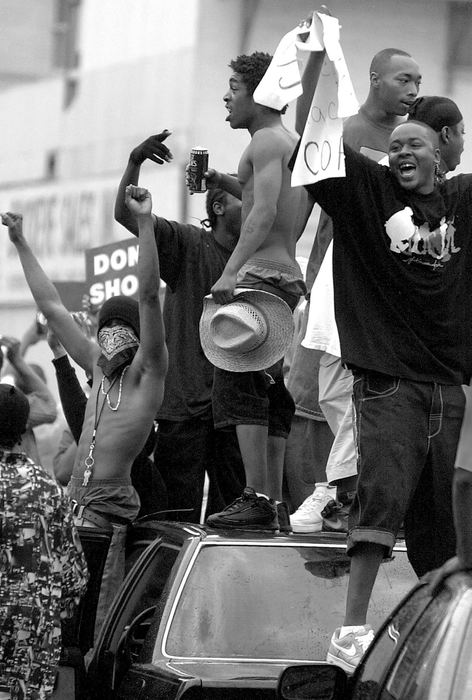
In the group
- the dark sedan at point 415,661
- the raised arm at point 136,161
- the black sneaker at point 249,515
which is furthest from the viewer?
the raised arm at point 136,161

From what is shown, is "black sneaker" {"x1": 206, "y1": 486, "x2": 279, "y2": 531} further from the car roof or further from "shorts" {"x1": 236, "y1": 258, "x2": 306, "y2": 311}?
"shorts" {"x1": 236, "y1": 258, "x2": 306, "y2": 311}

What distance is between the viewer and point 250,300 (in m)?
6.18

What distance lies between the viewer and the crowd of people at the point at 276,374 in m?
4.90

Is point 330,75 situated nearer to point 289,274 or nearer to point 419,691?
point 289,274

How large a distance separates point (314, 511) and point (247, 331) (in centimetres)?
86

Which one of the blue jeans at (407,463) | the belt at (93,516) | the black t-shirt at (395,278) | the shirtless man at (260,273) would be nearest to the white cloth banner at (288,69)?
the black t-shirt at (395,278)

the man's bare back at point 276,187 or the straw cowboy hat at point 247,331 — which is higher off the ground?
the man's bare back at point 276,187

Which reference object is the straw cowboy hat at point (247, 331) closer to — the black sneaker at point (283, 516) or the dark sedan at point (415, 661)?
the black sneaker at point (283, 516)

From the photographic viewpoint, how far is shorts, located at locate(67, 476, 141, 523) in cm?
653

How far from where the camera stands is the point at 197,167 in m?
6.42

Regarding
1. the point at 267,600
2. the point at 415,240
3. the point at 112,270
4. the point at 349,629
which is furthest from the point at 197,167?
the point at 112,270

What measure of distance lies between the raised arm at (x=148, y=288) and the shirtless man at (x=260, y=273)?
14.4 inches

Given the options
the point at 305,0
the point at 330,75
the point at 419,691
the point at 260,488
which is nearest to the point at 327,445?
the point at 260,488

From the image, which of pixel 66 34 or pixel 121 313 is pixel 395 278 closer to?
pixel 121 313
